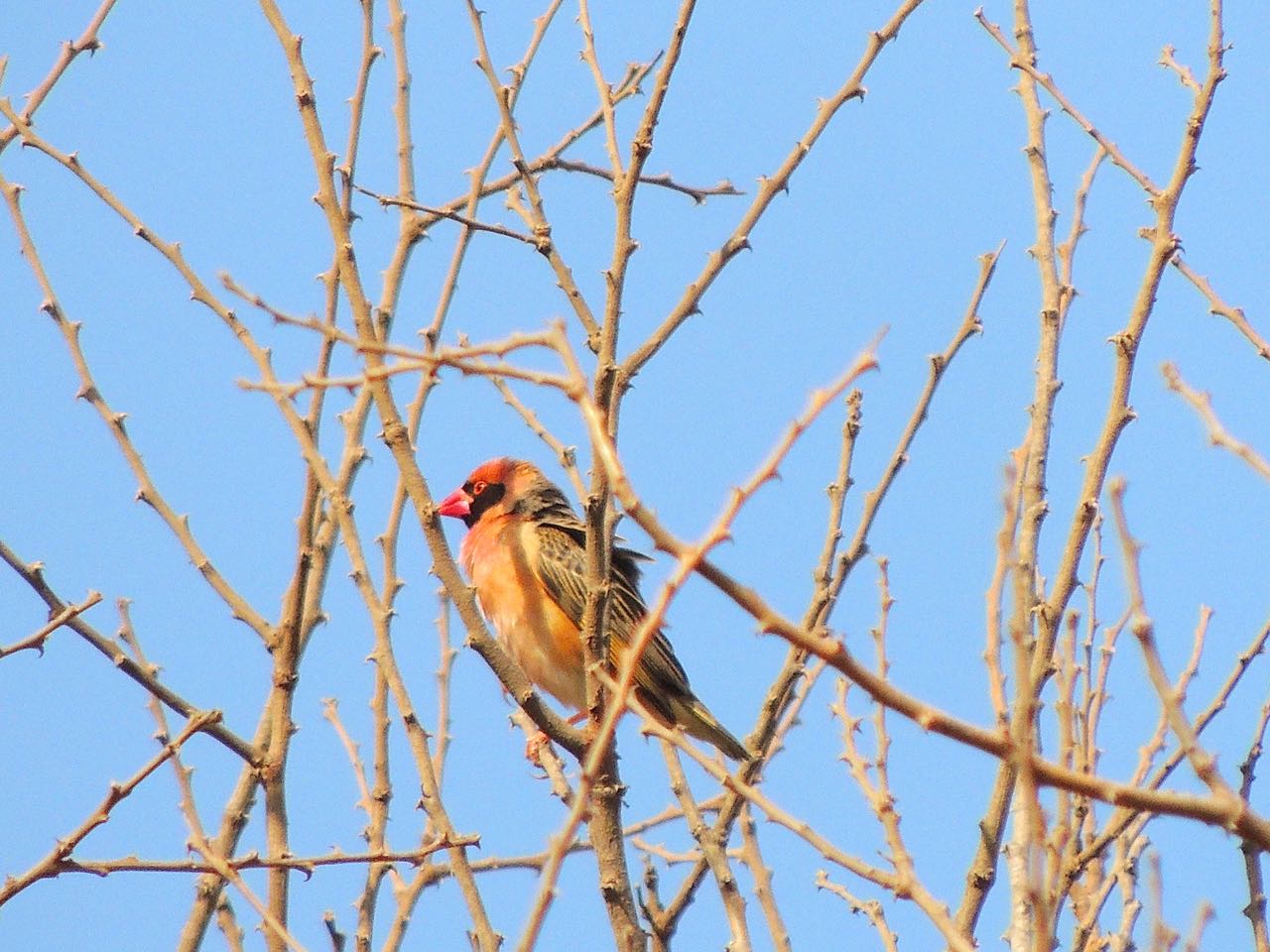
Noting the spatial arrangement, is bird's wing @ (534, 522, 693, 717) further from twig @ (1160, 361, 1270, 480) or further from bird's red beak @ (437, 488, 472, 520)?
twig @ (1160, 361, 1270, 480)

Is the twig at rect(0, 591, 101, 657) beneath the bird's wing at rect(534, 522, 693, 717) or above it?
beneath

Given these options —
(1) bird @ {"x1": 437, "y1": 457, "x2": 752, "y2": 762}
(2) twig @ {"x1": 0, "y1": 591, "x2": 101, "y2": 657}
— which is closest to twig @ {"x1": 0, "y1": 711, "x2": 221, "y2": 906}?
(2) twig @ {"x1": 0, "y1": 591, "x2": 101, "y2": 657}

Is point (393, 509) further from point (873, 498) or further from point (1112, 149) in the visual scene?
point (1112, 149)

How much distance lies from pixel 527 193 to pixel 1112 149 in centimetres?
148

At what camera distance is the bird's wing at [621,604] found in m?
6.68

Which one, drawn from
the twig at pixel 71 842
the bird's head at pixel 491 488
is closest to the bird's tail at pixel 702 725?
the bird's head at pixel 491 488

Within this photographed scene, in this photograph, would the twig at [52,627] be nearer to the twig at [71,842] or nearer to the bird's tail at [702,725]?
the twig at [71,842]

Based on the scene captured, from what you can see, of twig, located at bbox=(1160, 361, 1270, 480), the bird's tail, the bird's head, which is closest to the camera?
twig, located at bbox=(1160, 361, 1270, 480)

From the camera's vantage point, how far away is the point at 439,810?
3836 millimetres

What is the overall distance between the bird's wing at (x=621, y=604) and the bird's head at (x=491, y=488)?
651 millimetres

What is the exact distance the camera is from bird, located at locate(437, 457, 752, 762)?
21.9 feet

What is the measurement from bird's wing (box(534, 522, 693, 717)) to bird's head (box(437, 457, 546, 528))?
65cm

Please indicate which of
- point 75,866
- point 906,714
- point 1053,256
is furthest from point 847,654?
point 1053,256

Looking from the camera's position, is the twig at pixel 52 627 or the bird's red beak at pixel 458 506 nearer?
the twig at pixel 52 627
